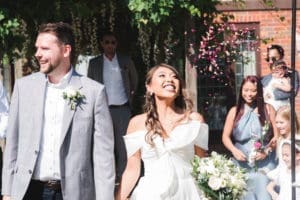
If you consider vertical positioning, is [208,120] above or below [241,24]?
below

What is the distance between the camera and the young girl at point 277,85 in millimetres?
8156

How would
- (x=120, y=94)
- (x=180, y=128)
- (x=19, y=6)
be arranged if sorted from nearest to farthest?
(x=180, y=128)
(x=19, y=6)
(x=120, y=94)

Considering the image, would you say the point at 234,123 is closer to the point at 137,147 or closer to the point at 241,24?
the point at 137,147

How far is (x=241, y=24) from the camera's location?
12.0m

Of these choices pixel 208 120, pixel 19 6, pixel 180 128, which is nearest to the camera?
pixel 180 128

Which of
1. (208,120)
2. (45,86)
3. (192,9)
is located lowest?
(208,120)

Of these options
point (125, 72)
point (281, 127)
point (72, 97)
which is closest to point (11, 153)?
point (72, 97)

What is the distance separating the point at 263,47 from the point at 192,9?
4.71m

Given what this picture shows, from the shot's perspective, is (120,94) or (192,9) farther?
(120,94)

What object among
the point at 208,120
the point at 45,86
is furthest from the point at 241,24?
the point at 45,86

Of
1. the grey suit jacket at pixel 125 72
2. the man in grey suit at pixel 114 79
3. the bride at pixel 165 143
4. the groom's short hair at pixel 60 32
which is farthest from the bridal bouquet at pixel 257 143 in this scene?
the groom's short hair at pixel 60 32

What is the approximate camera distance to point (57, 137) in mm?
4262

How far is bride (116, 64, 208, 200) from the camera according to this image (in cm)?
507

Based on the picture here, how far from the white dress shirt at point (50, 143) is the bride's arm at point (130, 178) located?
2.74ft
